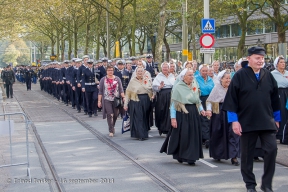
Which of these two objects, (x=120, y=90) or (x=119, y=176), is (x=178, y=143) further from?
(x=120, y=90)

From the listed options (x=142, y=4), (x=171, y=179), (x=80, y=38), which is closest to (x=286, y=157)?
(x=171, y=179)

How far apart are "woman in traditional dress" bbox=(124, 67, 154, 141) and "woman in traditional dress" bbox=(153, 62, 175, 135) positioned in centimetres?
27

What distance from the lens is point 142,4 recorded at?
52.6 meters

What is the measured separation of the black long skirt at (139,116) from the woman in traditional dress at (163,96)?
36 cm

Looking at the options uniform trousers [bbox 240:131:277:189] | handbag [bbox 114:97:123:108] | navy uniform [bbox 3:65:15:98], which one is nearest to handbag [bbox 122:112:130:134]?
handbag [bbox 114:97:123:108]

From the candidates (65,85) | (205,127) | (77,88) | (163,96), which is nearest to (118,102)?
(163,96)

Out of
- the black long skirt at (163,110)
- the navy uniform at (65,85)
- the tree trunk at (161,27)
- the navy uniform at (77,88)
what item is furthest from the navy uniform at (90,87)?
the tree trunk at (161,27)

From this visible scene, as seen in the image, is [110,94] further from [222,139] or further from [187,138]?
[222,139]

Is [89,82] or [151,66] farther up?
[151,66]

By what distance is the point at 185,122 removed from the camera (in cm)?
1020

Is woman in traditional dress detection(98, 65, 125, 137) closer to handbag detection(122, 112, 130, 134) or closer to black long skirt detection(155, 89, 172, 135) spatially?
handbag detection(122, 112, 130, 134)

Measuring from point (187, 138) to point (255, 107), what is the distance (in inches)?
113

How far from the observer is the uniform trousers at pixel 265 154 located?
7398mm

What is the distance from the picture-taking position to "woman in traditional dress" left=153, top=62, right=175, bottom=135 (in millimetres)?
13836
